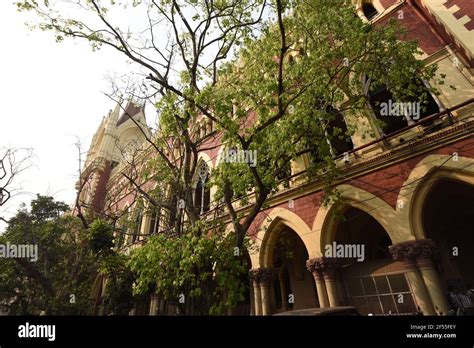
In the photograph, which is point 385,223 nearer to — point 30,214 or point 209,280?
point 209,280

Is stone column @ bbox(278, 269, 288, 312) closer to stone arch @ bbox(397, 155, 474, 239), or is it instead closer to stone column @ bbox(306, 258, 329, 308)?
stone column @ bbox(306, 258, 329, 308)

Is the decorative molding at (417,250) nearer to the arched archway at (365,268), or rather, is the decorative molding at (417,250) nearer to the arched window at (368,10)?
the arched archway at (365,268)

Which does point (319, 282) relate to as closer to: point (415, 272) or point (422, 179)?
point (415, 272)

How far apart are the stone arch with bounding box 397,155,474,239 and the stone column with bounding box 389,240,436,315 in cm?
37

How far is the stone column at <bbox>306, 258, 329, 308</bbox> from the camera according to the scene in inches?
302

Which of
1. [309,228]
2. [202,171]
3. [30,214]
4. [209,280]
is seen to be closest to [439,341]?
[209,280]

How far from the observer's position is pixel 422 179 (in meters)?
6.89

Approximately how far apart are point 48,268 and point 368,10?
62.6 feet

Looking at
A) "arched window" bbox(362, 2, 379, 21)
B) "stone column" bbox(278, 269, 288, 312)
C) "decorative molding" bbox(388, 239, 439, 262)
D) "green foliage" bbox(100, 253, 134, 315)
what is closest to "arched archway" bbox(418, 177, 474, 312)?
"decorative molding" bbox(388, 239, 439, 262)

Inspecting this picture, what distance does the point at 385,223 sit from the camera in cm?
724

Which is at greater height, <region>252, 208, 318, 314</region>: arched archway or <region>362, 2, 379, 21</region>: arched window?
<region>362, 2, 379, 21</region>: arched window

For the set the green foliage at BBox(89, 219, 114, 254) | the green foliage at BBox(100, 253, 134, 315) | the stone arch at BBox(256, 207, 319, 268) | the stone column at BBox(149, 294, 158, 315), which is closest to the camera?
the stone arch at BBox(256, 207, 319, 268)

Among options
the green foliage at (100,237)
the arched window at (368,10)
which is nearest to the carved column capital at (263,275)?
the green foliage at (100,237)

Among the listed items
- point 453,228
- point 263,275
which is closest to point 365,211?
point 453,228
